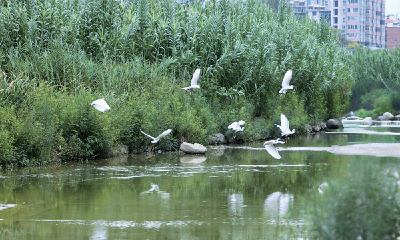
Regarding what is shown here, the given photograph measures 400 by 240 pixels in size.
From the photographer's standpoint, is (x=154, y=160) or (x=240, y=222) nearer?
(x=240, y=222)

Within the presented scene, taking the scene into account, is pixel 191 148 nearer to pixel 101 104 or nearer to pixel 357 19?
pixel 101 104

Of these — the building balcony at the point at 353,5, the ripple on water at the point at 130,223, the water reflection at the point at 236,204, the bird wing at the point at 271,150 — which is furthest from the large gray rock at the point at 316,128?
the building balcony at the point at 353,5

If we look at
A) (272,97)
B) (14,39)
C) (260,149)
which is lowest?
(260,149)

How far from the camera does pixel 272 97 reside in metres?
22.8

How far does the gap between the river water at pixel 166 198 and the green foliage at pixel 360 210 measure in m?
0.26

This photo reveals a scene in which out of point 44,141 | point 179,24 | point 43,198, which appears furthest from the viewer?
point 179,24

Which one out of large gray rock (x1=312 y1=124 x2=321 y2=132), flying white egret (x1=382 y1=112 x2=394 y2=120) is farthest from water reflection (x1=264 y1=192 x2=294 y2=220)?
flying white egret (x1=382 y1=112 x2=394 y2=120)

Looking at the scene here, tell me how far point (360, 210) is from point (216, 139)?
Answer: 49.0 ft

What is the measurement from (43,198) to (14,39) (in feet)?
36.0

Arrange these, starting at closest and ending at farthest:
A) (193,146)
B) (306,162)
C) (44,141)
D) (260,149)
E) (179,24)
Answer: (44,141) → (306,162) → (193,146) → (260,149) → (179,24)

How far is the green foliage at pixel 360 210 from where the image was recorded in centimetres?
362

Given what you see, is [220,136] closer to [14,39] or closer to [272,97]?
[272,97]

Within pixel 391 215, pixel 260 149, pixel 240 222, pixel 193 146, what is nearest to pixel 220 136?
pixel 260 149

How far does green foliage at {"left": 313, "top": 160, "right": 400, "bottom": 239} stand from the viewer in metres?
3.62
